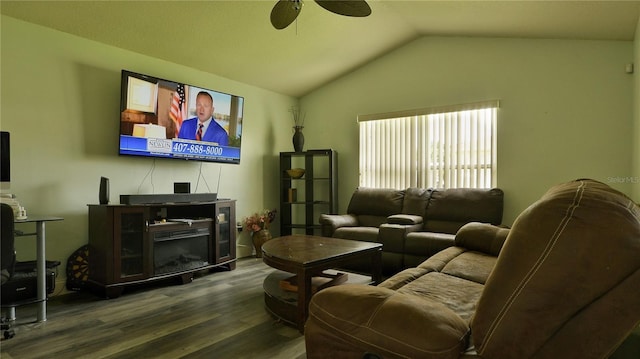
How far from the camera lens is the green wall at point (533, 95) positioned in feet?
10.9

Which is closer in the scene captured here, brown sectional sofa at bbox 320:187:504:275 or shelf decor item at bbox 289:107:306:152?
brown sectional sofa at bbox 320:187:504:275

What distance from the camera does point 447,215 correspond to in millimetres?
3822

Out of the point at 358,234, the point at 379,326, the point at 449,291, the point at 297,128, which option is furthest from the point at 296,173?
the point at 379,326

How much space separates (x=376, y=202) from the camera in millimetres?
4336

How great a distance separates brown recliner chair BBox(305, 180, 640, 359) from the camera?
804 millimetres

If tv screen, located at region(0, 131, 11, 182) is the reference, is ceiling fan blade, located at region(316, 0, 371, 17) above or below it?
above

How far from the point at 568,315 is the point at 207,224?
3.37 meters

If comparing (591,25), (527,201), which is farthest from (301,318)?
(591,25)

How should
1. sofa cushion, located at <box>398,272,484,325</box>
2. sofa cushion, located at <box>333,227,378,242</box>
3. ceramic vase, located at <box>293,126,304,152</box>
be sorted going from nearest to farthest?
sofa cushion, located at <box>398,272,484,325</box>, sofa cushion, located at <box>333,227,378,242</box>, ceramic vase, located at <box>293,126,304,152</box>

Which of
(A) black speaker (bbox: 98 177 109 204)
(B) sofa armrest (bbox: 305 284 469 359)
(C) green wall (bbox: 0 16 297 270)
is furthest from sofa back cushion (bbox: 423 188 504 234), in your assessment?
(A) black speaker (bbox: 98 177 109 204)

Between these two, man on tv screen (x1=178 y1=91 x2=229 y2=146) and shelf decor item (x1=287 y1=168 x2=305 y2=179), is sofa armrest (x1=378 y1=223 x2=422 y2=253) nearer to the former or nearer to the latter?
shelf decor item (x1=287 y1=168 x2=305 y2=179)

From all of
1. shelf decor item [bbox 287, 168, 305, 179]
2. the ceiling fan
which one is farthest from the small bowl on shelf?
the ceiling fan

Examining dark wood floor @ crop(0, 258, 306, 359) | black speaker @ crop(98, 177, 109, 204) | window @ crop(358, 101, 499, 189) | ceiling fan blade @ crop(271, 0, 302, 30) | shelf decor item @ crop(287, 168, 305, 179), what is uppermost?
ceiling fan blade @ crop(271, 0, 302, 30)

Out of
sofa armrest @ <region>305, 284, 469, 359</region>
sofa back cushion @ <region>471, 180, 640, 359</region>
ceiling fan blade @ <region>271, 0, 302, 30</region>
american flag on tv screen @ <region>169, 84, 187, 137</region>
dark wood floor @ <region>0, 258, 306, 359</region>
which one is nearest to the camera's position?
sofa back cushion @ <region>471, 180, 640, 359</region>
